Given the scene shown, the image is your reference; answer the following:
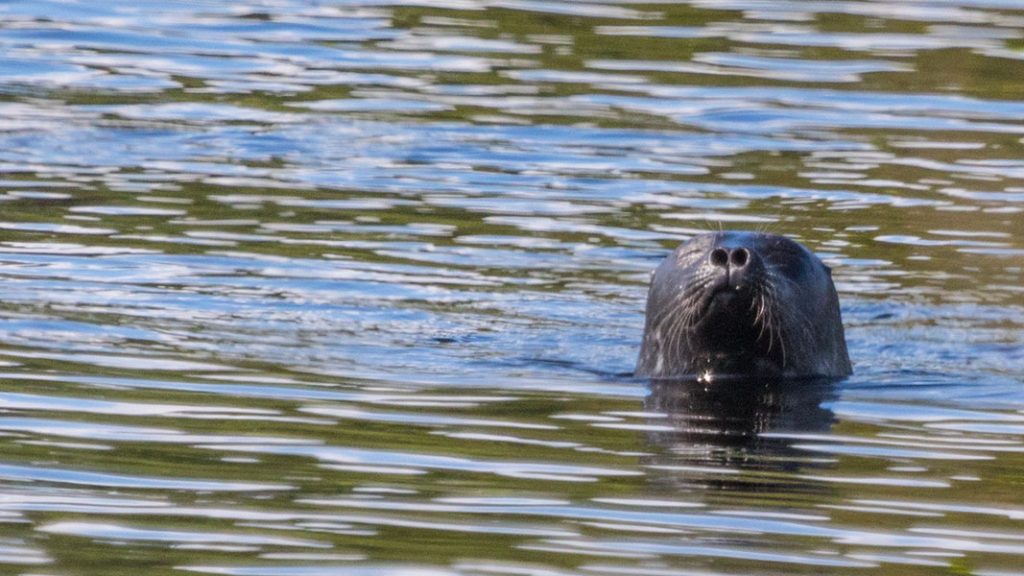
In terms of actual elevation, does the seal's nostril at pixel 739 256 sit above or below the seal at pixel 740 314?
above

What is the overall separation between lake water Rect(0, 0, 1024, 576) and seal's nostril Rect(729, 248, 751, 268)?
0.54 metres

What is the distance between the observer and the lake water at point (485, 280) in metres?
6.55

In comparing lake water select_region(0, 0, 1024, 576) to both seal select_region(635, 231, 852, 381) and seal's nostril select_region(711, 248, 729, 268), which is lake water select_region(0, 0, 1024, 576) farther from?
seal's nostril select_region(711, 248, 729, 268)

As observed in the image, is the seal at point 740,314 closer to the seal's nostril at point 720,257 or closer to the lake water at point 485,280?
the seal's nostril at point 720,257

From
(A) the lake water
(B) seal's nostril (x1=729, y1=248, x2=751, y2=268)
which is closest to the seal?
(B) seal's nostril (x1=729, y1=248, x2=751, y2=268)

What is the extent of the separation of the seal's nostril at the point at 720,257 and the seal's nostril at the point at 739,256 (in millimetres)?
23

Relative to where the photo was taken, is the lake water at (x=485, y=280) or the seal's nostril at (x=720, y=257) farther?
the seal's nostril at (x=720, y=257)

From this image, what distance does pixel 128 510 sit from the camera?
6.57m

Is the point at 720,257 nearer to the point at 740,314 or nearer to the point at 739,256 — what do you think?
the point at 739,256

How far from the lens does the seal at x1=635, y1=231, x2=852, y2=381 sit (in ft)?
31.2

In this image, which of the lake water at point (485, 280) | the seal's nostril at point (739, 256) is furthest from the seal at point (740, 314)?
the lake water at point (485, 280)

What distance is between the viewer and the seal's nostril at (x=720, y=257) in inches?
373

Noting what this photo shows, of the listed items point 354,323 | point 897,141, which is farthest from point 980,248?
point 354,323

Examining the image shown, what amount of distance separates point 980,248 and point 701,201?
1.71 meters
